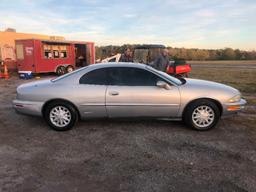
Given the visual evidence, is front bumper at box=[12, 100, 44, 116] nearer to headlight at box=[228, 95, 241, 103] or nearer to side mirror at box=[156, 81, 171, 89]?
side mirror at box=[156, 81, 171, 89]

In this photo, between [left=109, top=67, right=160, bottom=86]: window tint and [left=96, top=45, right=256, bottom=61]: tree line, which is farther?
[left=96, top=45, right=256, bottom=61]: tree line

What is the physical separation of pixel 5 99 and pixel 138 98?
595 cm

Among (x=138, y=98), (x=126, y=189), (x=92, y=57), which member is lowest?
(x=126, y=189)

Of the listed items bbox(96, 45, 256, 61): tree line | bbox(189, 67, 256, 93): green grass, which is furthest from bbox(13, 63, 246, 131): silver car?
bbox(96, 45, 256, 61): tree line

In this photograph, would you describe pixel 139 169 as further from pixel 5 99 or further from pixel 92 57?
pixel 92 57

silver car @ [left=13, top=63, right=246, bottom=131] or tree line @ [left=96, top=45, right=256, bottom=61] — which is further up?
tree line @ [left=96, top=45, right=256, bottom=61]

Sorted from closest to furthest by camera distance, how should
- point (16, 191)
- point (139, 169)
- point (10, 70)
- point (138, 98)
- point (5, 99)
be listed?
point (16, 191)
point (139, 169)
point (138, 98)
point (5, 99)
point (10, 70)

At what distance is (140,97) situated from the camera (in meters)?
5.01

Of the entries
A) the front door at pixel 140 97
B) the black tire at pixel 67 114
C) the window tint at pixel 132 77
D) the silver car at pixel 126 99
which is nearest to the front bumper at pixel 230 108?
the silver car at pixel 126 99

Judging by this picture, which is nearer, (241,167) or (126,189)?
(126,189)

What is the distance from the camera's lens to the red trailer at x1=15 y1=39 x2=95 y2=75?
50.6 feet

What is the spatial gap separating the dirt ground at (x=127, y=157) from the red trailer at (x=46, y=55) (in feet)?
35.1

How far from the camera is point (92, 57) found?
66.2 ft

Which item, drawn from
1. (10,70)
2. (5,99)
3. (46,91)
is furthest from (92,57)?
(46,91)
